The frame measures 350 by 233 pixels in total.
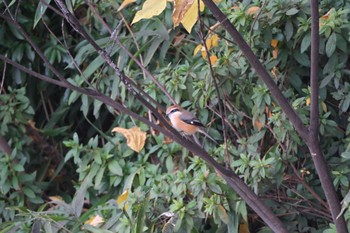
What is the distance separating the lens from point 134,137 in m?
4.34

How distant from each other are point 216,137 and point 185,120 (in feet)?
0.77

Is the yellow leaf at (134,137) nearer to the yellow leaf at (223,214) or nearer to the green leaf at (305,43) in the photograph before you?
the yellow leaf at (223,214)

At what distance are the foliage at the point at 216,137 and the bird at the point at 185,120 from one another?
9cm

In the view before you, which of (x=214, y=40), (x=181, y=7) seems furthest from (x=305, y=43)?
(x=181, y=7)

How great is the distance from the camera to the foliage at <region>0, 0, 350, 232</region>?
3.54 metres

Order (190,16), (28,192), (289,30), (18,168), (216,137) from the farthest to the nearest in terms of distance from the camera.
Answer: (28,192) < (18,168) < (216,137) < (289,30) < (190,16)

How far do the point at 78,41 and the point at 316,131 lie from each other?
3067 millimetres

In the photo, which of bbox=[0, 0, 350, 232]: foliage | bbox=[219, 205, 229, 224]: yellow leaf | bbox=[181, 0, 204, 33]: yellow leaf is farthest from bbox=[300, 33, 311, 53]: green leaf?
bbox=[181, 0, 204, 33]: yellow leaf

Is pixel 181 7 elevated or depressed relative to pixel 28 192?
elevated

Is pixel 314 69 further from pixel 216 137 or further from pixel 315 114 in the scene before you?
pixel 216 137

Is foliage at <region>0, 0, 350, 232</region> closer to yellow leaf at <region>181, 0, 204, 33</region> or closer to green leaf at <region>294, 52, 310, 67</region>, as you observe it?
green leaf at <region>294, 52, 310, 67</region>

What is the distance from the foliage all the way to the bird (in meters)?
0.09

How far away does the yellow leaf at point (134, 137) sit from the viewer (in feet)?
14.1

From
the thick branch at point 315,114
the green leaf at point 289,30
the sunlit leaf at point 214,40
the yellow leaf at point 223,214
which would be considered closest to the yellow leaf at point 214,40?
the sunlit leaf at point 214,40
